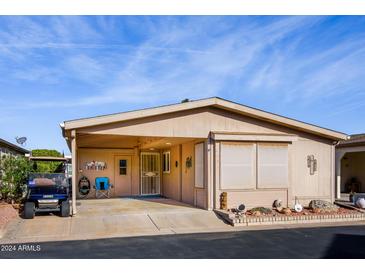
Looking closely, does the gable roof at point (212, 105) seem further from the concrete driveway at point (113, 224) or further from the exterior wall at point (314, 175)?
the concrete driveway at point (113, 224)

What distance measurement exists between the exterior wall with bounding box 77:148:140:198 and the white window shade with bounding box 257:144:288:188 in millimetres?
6970

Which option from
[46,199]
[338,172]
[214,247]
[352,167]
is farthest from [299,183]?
[352,167]

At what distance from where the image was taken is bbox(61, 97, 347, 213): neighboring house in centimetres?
1201

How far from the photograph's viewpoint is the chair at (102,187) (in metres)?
17.0

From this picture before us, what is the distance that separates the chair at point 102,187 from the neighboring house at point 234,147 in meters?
3.92

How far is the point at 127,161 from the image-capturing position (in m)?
17.8

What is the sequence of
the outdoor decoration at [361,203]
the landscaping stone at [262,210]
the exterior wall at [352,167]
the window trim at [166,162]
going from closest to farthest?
1. the landscaping stone at [262,210]
2. the outdoor decoration at [361,203]
3. the window trim at [166,162]
4. the exterior wall at [352,167]

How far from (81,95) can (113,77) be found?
2.57 meters

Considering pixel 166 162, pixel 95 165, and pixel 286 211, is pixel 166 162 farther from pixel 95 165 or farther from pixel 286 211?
pixel 286 211

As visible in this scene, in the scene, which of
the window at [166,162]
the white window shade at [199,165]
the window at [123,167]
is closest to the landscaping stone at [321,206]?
the white window shade at [199,165]

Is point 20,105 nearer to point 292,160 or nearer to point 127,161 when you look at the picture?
point 127,161

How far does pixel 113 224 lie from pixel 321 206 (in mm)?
7108
